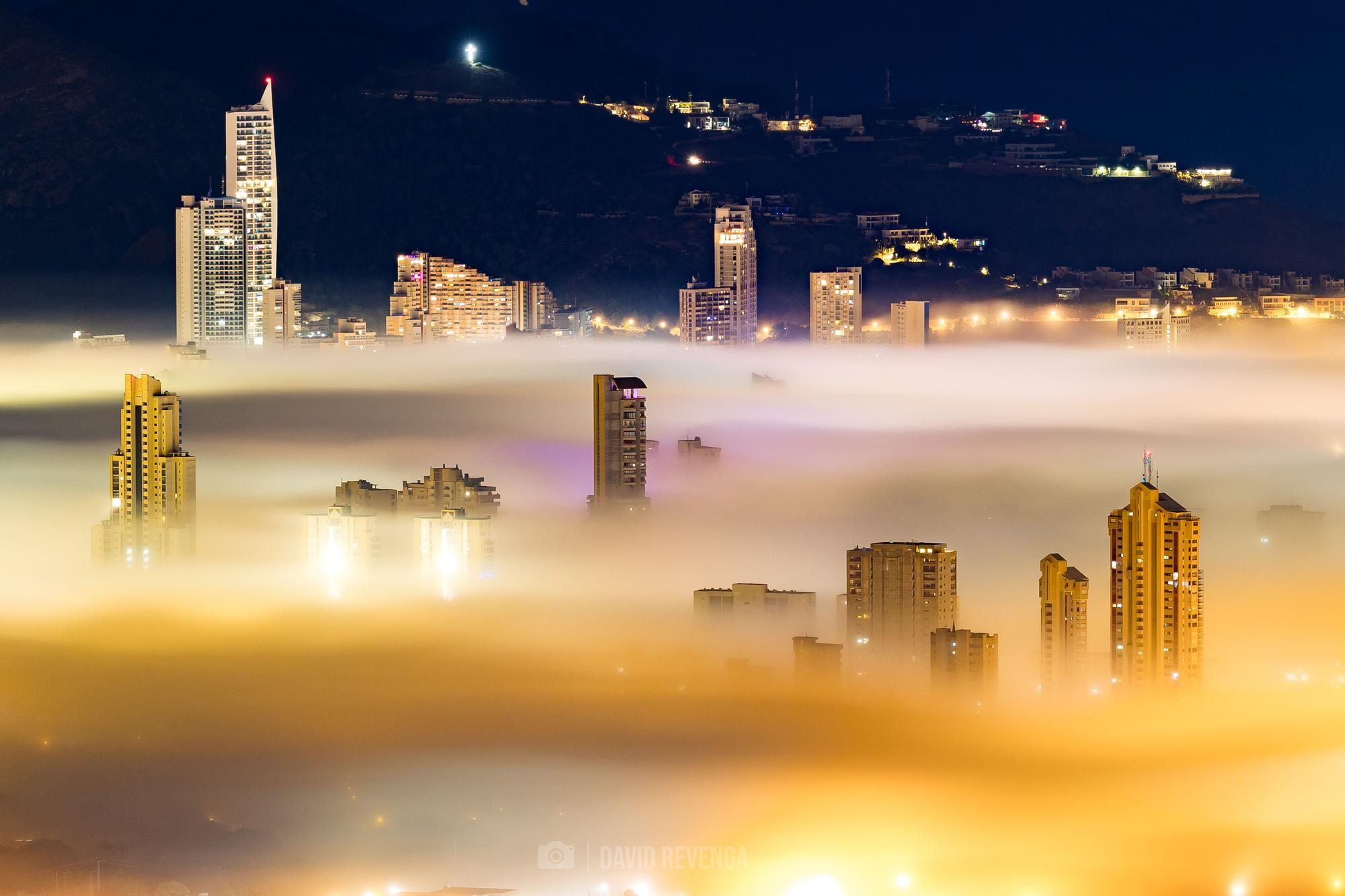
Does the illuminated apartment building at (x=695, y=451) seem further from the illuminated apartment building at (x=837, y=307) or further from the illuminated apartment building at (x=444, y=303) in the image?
the illuminated apartment building at (x=444, y=303)

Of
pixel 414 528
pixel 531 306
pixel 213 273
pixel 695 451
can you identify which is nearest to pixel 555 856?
pixel 414 528

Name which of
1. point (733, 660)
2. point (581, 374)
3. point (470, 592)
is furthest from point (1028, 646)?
point (581, 374)

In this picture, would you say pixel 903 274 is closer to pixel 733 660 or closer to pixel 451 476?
pixel 451 476

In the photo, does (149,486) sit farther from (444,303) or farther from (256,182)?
(256,182)

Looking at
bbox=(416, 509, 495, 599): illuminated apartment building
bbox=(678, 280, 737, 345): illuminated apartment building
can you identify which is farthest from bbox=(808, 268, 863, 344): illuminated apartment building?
bbox=(416, 509, 495, 599): illuminated apartment building

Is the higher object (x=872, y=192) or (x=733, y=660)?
(x=872, y=192)

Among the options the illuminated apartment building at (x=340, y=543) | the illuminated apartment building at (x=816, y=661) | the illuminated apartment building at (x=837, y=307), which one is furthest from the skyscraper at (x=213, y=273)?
the illuminated apartment building at (x=816, y=661)
